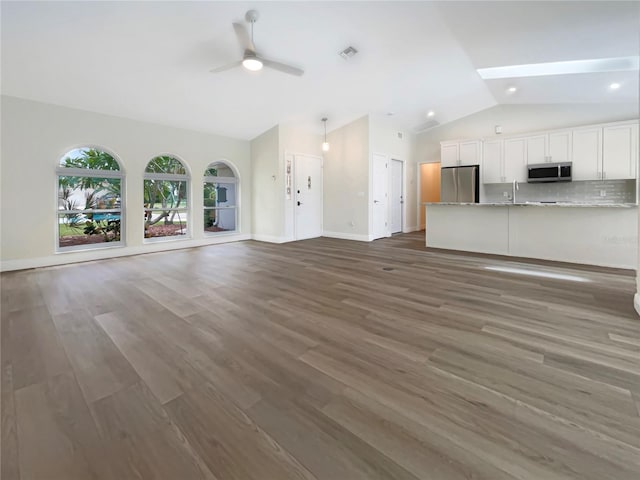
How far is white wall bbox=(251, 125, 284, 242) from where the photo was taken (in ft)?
23.1

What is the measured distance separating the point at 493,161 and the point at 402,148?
229cm

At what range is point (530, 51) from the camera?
170 inches

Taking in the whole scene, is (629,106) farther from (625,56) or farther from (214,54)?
(214,54)

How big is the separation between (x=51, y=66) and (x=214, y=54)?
2.13 metres

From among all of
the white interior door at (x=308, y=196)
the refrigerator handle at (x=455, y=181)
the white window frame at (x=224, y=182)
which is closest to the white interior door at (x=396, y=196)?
the refrigerator handle at (x=455, y=181)

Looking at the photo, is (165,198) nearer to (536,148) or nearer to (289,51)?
(289,51)

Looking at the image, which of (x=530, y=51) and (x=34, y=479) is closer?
(x=34, y=479)

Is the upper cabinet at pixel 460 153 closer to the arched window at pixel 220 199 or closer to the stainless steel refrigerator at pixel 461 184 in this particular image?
the stainless steel refrigerator at pixel 461 184

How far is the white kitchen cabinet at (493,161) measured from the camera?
733 cm

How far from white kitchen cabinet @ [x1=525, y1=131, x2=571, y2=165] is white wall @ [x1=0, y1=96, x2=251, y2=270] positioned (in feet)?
25.5

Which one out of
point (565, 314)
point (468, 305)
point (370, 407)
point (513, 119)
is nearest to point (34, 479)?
point (370, 407)

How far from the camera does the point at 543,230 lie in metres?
4.86

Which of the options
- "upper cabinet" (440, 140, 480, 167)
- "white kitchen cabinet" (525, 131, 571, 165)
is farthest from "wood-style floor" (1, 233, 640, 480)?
"upper cabinet" (440, 140, 480, 167)

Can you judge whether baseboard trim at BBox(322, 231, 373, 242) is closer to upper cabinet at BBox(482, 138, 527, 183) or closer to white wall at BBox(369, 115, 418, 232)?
white wall at BBox(369, 115, 418, 232)
